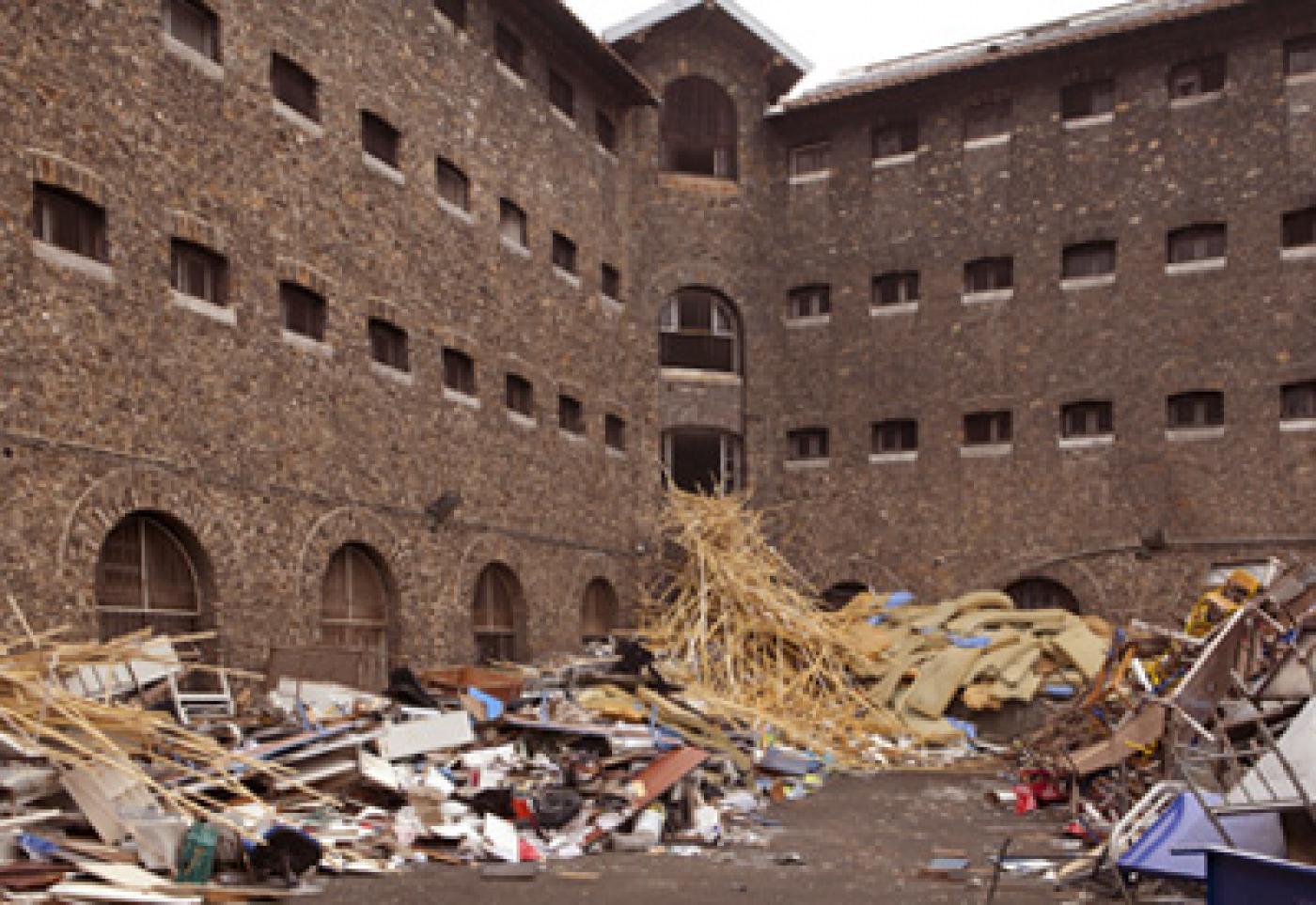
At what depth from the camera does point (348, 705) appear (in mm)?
11797

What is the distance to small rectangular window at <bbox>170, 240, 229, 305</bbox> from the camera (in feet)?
43.5

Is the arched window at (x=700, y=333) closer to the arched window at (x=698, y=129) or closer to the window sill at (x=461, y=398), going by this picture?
the arched window at (x=698, y=129)

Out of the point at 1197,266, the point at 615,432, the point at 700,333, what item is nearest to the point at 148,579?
the point at 615,432

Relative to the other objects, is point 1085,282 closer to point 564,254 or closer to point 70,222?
point 564,254

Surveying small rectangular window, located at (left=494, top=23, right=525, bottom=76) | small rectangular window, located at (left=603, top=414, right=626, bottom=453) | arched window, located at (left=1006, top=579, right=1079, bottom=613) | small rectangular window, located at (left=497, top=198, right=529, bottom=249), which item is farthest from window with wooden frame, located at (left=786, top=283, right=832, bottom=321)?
small rectangular window, located at (left=494, top=23, right=525, bottom=76)

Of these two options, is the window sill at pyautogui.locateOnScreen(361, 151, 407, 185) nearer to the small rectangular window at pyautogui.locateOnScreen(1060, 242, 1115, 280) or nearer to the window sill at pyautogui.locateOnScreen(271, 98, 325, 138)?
the window sill at pyautogui.locateOnScreen(271, 98, 325, 138)

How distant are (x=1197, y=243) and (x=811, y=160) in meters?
7.87

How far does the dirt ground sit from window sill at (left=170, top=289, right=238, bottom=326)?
7.24 m

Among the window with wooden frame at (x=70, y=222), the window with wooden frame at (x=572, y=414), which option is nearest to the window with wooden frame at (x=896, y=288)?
the window with wooden frame at (x=572, y=414)

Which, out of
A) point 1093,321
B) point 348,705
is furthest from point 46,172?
point 1093,321

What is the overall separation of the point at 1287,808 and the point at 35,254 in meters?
11.2

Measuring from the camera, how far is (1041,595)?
2316 centimetres

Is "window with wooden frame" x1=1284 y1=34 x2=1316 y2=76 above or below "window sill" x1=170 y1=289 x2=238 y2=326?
above

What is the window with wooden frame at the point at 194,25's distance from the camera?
13469mm
